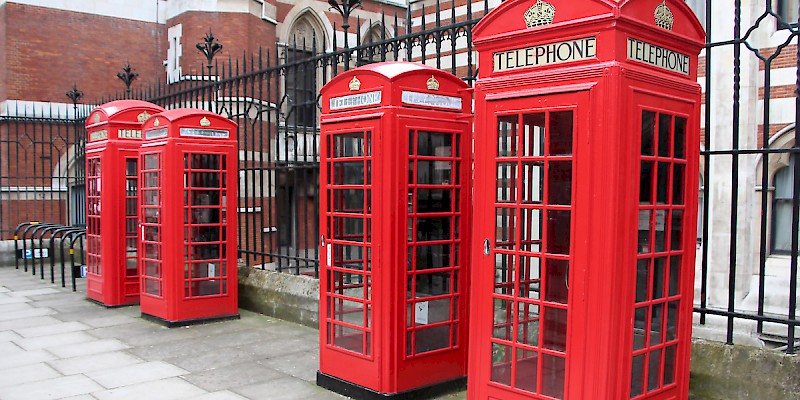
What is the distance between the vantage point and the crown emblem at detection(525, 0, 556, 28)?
10.6 feet

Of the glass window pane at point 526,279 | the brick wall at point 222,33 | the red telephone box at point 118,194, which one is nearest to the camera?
the glass window pane at point 526,279

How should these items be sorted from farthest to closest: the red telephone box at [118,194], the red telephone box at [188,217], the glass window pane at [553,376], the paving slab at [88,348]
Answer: the red telephone box at [118,194] → the red telephone box at [188,217] → the paving slab at [88,348] → the glass window pane at [553,376]

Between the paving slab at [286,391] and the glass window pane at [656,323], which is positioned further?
the paving slab at [286,391]

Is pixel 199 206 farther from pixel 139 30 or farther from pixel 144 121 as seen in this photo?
pixel 139 30

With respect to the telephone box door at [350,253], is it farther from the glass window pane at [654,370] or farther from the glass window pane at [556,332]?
the glass window pane at [654,370]

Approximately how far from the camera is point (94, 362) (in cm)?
596

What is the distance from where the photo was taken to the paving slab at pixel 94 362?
5.75 metres

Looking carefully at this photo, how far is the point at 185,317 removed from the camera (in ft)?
24.3

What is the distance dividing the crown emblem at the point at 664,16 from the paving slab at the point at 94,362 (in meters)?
5.33

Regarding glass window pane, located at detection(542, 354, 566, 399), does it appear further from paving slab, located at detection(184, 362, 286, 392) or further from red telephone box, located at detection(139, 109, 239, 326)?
red telephone box, located at detection(139, 109, 239, 326)

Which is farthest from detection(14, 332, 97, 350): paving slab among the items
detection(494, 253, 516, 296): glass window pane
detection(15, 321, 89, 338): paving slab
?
detection(494, 253, 516, 296): glass window pane

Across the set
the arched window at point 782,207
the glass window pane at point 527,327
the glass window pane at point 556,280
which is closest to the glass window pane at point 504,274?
the glass window pane at point 527,327

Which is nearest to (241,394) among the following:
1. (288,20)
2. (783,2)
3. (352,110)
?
(352,110)

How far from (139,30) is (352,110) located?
1610 cm
